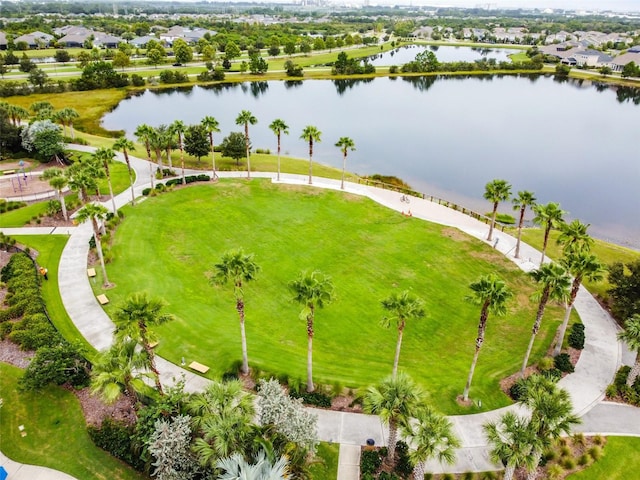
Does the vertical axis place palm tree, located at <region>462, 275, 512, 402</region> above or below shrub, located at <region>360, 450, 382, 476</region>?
above

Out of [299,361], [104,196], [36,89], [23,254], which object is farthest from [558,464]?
[36,89]

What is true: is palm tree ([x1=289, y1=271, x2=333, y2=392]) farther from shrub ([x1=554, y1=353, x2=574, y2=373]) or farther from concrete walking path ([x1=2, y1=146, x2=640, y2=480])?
shrub ([x1=554, y1=353, x2=574, y2=373])

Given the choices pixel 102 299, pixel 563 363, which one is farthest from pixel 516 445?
pixel 102 299

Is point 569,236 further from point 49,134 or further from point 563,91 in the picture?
point 563,91

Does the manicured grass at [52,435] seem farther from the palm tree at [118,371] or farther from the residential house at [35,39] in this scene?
the residential house at [35,39]

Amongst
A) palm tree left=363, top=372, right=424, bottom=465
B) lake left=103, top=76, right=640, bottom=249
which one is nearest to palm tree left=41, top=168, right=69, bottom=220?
lake left=103, top=76, right=640, bottom=249

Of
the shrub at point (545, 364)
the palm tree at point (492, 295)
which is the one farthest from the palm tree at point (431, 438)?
the shrub at point (545, 364)
